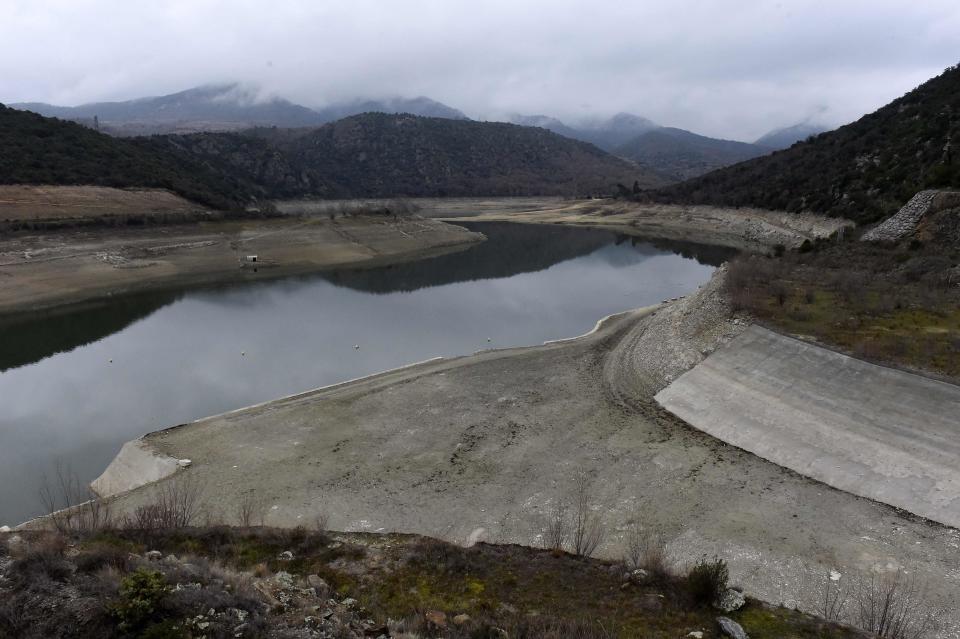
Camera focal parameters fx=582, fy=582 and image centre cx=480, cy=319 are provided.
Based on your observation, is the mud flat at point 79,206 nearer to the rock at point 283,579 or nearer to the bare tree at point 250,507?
the bare tree at point 250,507

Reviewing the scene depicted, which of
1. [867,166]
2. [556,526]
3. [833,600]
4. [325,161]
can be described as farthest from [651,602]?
[325,161]

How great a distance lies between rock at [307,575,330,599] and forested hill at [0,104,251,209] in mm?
55256

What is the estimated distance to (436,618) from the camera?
22.4 feet

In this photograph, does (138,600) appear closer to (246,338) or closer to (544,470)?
(544,470)

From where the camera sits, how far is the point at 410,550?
9281 millimetres

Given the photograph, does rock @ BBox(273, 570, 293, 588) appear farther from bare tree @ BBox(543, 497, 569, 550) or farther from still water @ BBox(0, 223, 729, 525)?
still water @ BBox(0, 223, 729, 525)

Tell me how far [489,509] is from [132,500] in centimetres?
776

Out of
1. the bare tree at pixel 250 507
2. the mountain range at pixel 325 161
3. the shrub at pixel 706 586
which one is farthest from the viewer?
the mountain range at pixel 325 161

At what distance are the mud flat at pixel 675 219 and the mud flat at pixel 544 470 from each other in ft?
102

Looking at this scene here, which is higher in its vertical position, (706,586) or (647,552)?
(706,586)

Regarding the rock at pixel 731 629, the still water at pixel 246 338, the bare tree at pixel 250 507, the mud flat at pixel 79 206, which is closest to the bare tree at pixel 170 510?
the bare tree at pixel 250 507

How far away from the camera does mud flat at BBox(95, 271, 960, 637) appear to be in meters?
10.2

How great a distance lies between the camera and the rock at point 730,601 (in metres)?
7.43

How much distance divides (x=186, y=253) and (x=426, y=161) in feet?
336
